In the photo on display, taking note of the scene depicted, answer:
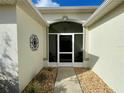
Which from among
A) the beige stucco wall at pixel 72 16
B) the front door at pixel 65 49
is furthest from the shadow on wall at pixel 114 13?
the front door at pixel 65 49

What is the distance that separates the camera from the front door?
37.9ft

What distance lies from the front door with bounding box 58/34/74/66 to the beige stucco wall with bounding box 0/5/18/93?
6.48m

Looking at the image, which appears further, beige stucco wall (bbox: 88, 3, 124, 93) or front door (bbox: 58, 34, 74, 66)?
front door (bbox: 58, 34, 74, 66)

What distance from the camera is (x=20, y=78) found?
18.0 ft

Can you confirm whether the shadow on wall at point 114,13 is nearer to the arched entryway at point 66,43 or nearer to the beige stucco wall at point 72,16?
the beige stucco wall at point 72,16

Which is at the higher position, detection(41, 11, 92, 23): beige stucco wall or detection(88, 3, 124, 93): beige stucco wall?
detection(41, 11, 92, 23): beige stucco wall

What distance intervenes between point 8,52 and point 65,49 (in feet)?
21.9

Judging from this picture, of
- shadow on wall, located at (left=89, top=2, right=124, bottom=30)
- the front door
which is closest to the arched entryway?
the front door

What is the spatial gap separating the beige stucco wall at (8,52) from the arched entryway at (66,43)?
6359 mm

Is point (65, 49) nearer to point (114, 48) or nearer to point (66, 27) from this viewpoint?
point (66, 27)

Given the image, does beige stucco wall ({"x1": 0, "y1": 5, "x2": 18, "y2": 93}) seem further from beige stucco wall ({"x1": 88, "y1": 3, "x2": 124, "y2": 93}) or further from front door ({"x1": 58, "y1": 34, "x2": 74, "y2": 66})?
front door ({"x1": 58, "y1": 34, "x2": 74, "y2": 66})

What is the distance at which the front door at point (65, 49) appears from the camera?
11.5 meters

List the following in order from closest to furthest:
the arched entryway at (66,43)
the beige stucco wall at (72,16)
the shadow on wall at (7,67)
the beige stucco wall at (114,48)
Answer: the beige stucco wall at (114,48)
the shadow on wall at (7,67)
the beige stucco wall at (72,16)
the arched entryway at (66,43)

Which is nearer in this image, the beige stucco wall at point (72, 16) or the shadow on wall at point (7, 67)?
the shadow on wall at point (7, 67)
